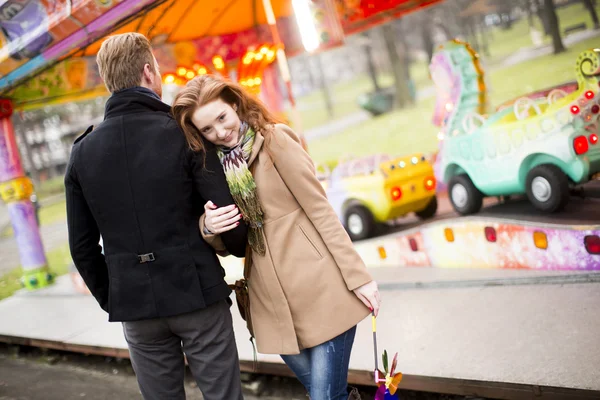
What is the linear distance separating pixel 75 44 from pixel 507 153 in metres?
3.49

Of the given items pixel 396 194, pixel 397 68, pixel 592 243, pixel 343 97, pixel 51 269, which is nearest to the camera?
pixel 592 243

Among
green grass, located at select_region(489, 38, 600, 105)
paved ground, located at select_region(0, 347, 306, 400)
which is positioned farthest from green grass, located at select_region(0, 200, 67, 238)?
green grass, located at select_region(489, 38, 600, 105)

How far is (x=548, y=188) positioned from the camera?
391 cm

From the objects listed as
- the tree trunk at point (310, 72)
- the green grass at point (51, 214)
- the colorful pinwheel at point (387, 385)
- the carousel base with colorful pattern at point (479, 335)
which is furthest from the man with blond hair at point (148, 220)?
the green grass at point (51, 214)

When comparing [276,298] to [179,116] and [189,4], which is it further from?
[189,4]

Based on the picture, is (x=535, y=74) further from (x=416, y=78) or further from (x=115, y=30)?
(x=115, y=30)

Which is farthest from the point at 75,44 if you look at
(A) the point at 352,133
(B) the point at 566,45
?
(B) the point at 566,45

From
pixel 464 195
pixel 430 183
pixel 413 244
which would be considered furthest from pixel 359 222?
pixel 464 195

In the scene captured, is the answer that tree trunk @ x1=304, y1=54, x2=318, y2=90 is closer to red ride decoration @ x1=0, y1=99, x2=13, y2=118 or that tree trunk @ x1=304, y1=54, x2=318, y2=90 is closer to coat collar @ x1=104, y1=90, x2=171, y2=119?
red ride decoration @ x1=0, y1=99, x2=13, y2=118

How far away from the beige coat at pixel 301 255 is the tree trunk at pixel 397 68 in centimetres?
342

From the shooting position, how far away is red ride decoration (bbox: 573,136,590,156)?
3.70 m

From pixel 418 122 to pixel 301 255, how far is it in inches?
132

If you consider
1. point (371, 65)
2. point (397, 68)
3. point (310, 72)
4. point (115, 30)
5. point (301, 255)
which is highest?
point (115, 30)

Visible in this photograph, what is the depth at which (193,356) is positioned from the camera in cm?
206
